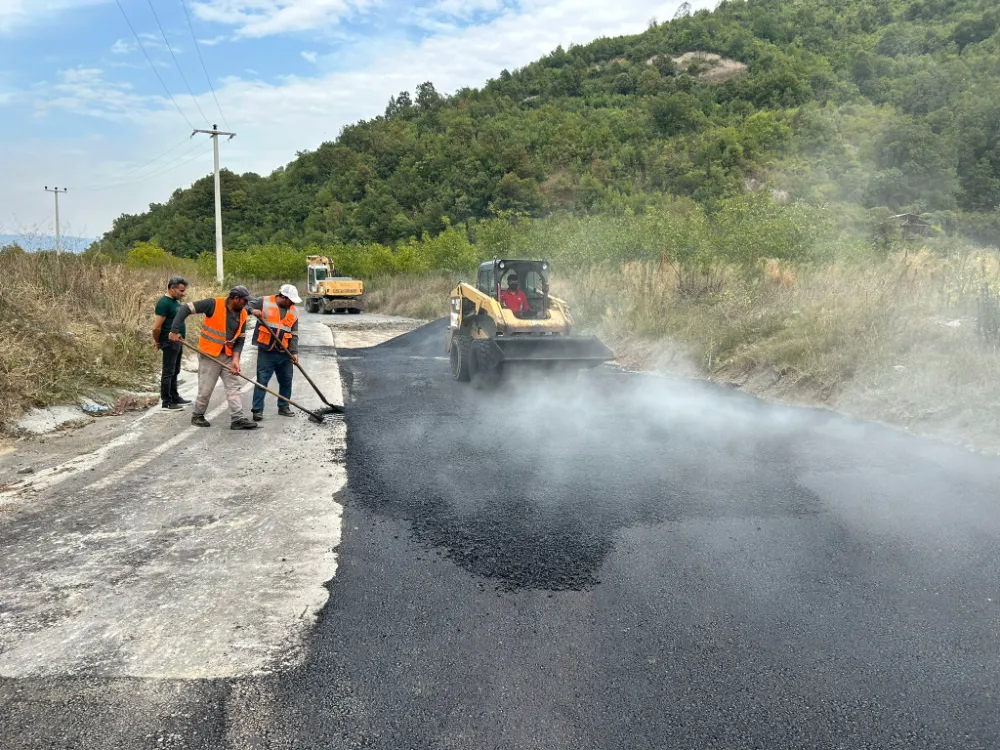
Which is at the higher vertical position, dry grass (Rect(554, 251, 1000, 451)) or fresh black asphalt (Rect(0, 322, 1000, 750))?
dry grass (Rect(554, 251, 1000, 451))

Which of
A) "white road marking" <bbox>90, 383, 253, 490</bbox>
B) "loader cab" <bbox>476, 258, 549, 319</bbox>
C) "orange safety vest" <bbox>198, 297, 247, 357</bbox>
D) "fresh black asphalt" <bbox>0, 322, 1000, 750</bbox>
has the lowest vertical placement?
"fresh black asphalt" <bbox>0, 322, 1000, 750</bbox>

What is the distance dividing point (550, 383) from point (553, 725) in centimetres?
831

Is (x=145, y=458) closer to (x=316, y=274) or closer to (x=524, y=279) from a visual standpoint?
(x=524, y=279)

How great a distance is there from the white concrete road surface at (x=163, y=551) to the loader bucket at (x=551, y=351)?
11.6 ft

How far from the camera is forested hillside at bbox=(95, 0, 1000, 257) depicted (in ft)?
169

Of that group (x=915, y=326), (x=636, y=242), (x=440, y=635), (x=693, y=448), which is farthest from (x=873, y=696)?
(x=636, y=242)

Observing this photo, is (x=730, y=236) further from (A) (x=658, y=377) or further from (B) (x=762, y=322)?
(A) (x=658, y=377)

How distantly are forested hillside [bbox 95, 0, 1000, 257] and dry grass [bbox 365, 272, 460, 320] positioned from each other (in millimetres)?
20636

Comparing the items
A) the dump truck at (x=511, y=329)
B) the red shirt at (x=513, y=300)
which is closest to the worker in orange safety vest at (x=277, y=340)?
the dump truck at (x=511, y=329)

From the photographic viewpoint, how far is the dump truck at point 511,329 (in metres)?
9.85

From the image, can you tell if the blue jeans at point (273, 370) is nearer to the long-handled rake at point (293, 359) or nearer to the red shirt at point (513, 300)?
the long-handled rake at point (293, 359)

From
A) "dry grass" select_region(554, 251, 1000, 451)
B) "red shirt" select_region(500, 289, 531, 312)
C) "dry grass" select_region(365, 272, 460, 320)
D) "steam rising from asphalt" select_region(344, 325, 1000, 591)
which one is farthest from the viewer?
"dry grass" select_region(365, 272, 460, 320)

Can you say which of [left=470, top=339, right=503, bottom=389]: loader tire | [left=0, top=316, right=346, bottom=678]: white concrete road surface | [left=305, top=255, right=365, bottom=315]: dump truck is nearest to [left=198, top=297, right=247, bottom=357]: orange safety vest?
[left=0, top=316, right=346, bottom=678]: white concrete road surface

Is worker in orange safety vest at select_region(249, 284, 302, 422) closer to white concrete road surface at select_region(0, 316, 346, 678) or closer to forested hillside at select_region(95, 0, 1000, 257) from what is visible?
white concrete road surface at select_region(0, 316, 346, 678)
